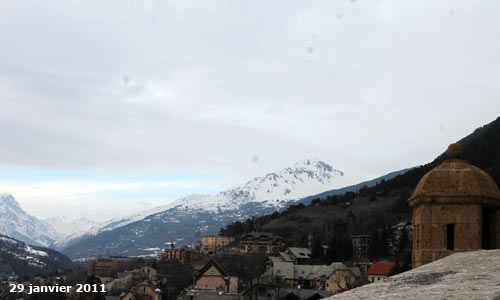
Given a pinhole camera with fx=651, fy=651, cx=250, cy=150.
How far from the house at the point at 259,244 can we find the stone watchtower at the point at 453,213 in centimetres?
9542

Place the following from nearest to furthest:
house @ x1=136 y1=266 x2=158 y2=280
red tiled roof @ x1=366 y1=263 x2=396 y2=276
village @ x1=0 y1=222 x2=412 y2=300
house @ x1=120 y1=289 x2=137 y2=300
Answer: village @ x1=0 y1=222 x2=412 y2=300 → house @ x1=120 y1=289 x2=137 y2=300 → red tiled roof @ x1=366 y1=263 x2=396 y2=276 → house @ x1=136 y1=266 x2=158 y2=280

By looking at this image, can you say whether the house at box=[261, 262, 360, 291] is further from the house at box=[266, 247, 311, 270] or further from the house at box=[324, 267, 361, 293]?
the house at box=[266, 247, 311, 270]

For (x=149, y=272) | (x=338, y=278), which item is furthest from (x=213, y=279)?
(x=149, y=272)

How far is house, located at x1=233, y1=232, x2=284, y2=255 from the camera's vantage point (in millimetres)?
110812

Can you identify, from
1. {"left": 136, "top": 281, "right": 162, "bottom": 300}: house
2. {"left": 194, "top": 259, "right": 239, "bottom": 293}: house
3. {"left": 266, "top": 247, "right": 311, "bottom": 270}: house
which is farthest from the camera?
{"left": 266, "top": 247, "right": 311, "bottom": 270}: house

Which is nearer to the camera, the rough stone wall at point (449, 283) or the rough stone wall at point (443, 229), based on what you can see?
the rough stone wall at point (449, 283)

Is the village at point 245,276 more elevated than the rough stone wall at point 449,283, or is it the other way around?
the rough stone wall at point 449,283

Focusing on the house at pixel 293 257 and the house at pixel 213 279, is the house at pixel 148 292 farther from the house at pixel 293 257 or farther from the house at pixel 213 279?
the house at pixel 293 257

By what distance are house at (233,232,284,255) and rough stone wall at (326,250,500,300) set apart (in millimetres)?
98913

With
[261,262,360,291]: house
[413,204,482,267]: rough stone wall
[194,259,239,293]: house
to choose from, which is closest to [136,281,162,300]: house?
[194,259,239,293]: house

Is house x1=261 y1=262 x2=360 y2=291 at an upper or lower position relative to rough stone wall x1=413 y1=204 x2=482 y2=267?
lower

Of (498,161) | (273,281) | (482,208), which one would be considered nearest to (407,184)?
(498,161)

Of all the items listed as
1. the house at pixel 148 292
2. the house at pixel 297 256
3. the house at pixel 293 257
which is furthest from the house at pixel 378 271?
the house at pixel 148 292

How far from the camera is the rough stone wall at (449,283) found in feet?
21.6
